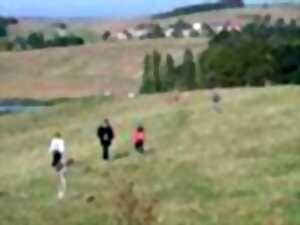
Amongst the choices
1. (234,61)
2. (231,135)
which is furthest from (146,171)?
(234,61)

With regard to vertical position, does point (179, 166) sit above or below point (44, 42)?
above

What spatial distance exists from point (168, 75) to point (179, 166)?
3163 inches

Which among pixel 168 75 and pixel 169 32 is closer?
pixel 168 75

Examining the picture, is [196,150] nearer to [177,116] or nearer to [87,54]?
[177,116]

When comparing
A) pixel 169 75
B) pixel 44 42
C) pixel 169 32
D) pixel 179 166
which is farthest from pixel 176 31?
pixel 179 166

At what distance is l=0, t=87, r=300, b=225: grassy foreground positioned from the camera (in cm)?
2720

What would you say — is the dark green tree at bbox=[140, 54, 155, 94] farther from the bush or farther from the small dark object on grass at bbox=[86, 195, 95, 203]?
the small dark object on grass at bbox=[86, 195, 95, 203]

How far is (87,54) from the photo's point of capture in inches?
5753

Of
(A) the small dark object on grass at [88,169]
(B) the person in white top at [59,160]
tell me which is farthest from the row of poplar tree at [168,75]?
(B) the person in white top at [59,160]

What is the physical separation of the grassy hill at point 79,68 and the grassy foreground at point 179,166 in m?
62.6

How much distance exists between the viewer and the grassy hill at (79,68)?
126 meters

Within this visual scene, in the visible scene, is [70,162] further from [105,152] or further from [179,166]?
[179,166]

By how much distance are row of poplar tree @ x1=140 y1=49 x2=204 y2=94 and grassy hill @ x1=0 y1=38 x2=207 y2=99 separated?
2.23 metres

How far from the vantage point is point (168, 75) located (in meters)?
116
